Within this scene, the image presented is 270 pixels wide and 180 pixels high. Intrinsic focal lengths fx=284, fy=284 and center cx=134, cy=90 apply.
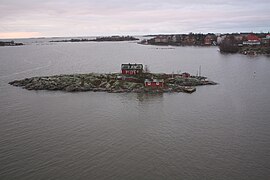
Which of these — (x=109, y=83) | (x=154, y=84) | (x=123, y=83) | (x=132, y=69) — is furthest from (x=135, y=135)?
(x=132, y=69)

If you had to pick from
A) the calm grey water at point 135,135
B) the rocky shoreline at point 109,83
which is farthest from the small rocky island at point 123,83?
the calm grey water at point 135,135

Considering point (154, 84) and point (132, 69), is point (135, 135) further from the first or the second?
point (132, 69)

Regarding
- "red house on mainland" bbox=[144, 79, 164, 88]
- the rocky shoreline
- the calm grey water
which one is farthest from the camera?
"red house on mainland" bbox=[144, 79, 164, 88]

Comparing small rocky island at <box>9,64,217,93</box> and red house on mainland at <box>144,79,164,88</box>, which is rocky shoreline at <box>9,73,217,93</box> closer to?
small rocky island at <box>9,64,217,93</box>

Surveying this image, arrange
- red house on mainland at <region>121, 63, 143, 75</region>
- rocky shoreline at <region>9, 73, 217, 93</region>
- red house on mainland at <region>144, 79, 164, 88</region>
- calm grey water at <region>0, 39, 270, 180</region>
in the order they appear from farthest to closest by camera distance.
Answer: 1. red house on mainland at <region>121, 63, 143, 75</region>
2. red house on mainland at <region>144, 79, 164, 88</region>
3. rocky shoreline at <region>9, 73, 217, 93</region>
4. calm grey water at <region>0, 39, 270, 180</region>

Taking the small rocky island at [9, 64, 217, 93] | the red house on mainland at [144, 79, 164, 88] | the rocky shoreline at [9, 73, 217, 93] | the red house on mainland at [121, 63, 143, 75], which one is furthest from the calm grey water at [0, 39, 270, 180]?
the red house on mainland at [121, 63, 143, 75]

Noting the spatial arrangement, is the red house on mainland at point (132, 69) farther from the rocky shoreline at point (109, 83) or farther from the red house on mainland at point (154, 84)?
the red house on mainland at point (154, 84)

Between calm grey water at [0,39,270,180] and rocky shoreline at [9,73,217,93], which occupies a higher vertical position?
rocky shoreline at [9,73,217,93]
